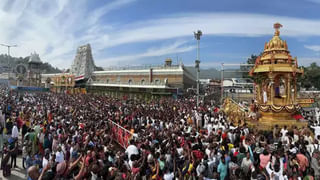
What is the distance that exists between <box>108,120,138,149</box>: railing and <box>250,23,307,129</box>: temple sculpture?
7.84 meters

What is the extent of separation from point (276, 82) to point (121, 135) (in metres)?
10.5

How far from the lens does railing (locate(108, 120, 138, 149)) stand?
365 inches

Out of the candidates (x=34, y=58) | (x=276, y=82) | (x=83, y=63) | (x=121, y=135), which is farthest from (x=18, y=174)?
(x=34, y=58)

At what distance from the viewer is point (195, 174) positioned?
5.55 m

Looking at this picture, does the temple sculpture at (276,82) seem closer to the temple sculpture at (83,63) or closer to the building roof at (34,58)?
the temple sculpture at (83,63)

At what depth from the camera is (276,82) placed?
1413cm

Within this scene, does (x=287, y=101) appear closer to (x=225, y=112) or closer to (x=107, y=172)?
(x=225, y=112)

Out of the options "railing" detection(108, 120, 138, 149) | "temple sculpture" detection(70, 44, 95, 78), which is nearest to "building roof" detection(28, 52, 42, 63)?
"temple sculpture" detection(70, 44, 95, 78)

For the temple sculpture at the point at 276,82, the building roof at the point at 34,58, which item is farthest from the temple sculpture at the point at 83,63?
the temple sculpture at the point at 276,82

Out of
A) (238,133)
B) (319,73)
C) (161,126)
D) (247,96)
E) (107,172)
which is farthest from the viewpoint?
(319,73)

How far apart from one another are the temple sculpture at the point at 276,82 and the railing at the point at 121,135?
25.7 ft

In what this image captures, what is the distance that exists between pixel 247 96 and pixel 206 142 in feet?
82.9

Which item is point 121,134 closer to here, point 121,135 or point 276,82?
point 121,135

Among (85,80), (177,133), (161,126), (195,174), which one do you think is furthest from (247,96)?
(85,80)
